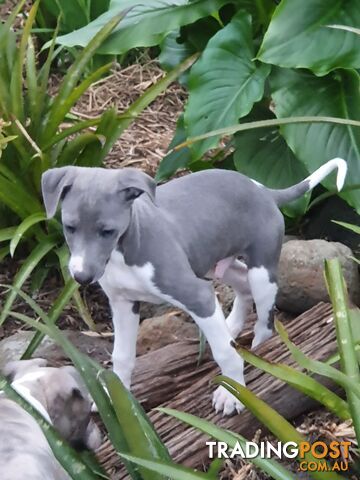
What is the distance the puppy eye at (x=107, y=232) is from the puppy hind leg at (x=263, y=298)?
21.5 inches

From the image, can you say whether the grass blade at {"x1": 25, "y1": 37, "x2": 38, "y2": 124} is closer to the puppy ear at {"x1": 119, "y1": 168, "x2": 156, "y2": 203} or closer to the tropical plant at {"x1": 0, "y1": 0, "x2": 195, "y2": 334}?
the tropical plant at {"x1": 0, "y1": 0, "x2": 195, "y2": 334}

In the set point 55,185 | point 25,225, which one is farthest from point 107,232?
point 25,225

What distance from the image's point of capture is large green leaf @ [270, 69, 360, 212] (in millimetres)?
3068

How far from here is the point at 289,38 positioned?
9.98ft

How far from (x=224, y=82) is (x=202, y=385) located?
116 centimetres

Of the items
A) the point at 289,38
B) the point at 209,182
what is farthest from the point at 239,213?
the point at 289,38

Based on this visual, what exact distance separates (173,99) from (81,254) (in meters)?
2.48

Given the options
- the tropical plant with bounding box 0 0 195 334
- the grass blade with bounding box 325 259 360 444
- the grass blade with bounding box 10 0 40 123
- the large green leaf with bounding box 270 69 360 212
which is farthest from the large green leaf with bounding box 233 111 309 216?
the grass blade with bounding box 325 259 360 444

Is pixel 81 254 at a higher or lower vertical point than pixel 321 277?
higher

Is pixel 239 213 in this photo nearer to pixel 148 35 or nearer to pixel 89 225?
pixel 89 225

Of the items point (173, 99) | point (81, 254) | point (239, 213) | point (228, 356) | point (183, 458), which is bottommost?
point (173, 99)

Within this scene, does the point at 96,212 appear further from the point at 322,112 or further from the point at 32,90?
the point at 32,90

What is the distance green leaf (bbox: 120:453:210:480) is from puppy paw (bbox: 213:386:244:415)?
26.7 inches

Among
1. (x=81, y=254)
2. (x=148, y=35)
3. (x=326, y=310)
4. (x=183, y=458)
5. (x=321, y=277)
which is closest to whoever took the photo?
(x=81, y=254)
